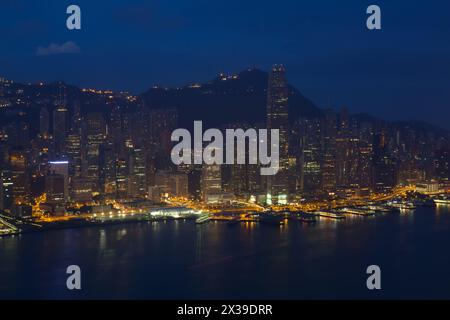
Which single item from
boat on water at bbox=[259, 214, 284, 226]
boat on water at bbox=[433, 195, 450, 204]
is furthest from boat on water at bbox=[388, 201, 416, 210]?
boat on water at bbox=[259, 214, 284, 226]

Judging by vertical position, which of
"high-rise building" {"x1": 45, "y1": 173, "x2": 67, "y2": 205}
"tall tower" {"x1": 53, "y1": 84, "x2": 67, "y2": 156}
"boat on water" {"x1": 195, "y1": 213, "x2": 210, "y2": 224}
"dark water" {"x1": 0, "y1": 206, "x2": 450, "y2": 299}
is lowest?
"dark water" {"x1": 0, "y1": 206, "x2": 450, "y2": 299}

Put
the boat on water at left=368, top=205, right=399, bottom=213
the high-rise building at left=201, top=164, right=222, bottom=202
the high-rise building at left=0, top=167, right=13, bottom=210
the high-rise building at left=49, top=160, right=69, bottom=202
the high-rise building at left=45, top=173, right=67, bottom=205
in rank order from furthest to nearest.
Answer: the high-rise building at left=201, top=164, right=222, bottom=202 < the high-rise building at left=49, top=160, right=69, bottom=202 < the boat on water at left=368, top=205, right=399, bottom=213 < the high-rise building at left=45, top=173, right=67, bottom=205 < the high-rise building at left=0, top=167, right=13, bottom=210

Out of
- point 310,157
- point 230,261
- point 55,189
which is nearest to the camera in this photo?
point 230,261

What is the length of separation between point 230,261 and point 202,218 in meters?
4.13

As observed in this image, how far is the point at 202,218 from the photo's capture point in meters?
11.7

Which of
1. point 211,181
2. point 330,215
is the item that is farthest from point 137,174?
point 330,215

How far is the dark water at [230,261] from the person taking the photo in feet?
20.4

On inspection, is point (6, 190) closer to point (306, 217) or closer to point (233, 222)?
point (233, 222)

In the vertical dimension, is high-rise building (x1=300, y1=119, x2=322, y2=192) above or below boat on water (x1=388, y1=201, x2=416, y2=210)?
above

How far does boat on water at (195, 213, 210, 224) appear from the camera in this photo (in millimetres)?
11445

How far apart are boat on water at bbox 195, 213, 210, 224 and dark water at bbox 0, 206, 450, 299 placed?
1.08ft

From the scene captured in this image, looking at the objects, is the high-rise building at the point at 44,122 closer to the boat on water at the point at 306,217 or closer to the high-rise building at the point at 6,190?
the high-rise building at the point at 6,190

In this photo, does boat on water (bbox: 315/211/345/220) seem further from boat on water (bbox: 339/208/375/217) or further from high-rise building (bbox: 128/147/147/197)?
high-rise building (bbox: 128/147/147/197)
